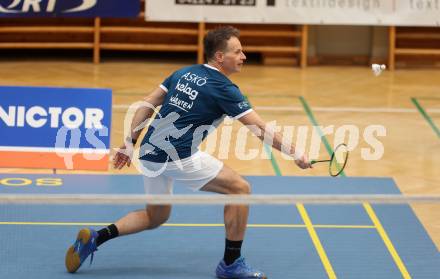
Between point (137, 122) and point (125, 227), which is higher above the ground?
point (137, 122)

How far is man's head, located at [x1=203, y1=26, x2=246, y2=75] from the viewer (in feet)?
22.6

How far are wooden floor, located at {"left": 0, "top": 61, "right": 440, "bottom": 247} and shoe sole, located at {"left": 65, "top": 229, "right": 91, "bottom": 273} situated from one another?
2791 mm

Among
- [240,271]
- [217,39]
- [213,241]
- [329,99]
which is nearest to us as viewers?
[217,39]

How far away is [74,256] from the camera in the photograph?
7.09 m

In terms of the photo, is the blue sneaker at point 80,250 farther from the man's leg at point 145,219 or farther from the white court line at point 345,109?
the white court line at point 345,109

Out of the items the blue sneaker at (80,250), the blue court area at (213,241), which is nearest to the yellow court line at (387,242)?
the blue court area at (213,241)

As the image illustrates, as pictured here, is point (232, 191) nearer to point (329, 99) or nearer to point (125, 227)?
point (125, 227)

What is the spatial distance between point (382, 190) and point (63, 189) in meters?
2.97

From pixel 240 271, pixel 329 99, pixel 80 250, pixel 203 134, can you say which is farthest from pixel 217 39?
pixel 329 99

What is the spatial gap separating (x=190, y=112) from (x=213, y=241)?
1.42 meters

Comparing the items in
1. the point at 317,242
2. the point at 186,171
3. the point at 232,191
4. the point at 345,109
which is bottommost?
the point at 317,242

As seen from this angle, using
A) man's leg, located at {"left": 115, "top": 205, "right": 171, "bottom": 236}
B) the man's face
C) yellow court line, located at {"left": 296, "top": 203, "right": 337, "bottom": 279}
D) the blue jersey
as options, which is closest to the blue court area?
yellow court line, located at {"left": 296, "top": 203, "right": 337, "bottom": 279}

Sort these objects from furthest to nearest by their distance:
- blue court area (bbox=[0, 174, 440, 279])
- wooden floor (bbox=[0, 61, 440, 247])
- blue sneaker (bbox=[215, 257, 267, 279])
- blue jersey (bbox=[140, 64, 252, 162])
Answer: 1. wooden floor (bbox=[0, 61, 440, 247])
2. blue court area (bbox=[0, 174, 440, 279])
3. blue sneaker (bbox=[215, 257, 267, 279])
4. blue jersey (bbox=[140, 64, 252, 162])

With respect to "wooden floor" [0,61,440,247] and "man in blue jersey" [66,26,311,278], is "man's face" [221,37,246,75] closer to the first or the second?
"man in blue jersey" [66,26,311,278]
